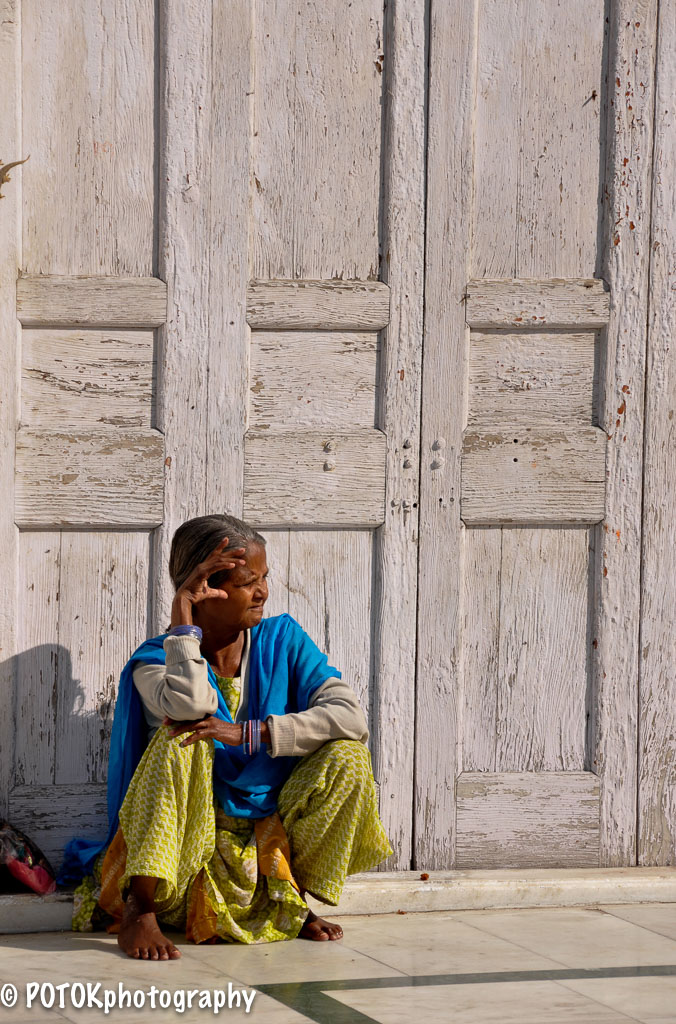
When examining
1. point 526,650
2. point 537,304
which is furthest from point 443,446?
point 526,650

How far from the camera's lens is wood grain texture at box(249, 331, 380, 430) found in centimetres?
379

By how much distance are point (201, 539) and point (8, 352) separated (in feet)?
2.44

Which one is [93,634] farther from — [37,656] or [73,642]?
[37,656]

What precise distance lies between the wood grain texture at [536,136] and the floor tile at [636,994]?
1932 millimetres

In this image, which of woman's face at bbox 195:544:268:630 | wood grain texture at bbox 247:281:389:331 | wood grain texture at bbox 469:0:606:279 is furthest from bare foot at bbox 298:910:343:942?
wood grain texture at bbox 469:0:606:279

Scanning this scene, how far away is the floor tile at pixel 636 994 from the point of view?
2.88 meters

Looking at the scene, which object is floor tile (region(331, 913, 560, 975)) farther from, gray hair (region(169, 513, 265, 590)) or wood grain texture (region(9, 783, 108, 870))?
gray hair (region(169, 513, 265, 590))

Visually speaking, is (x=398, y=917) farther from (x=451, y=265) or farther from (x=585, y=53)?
(x=585, y=53)

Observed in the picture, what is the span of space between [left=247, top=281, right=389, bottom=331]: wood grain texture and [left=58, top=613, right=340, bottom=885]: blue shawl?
0.83 metres

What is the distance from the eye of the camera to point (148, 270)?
371 centimetres

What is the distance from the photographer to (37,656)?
3.66m

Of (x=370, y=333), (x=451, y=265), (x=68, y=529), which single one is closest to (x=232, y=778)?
(x=68, y=529)

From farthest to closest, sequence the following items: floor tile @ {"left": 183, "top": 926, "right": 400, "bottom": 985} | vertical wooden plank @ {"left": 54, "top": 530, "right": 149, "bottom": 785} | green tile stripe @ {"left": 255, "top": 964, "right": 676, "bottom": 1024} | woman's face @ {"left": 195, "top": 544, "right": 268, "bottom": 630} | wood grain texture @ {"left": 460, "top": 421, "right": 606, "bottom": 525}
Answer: wood grain texture @ {"left": 460, "top": 421, "right": 606, "bottom": 525}, vertical wooden plank @ {"left": 54, "top": 530, "right": 149, "bottom": 785}, woman's face @ {"left": 195, "top": 544, "right": 268, "bottom": 630}, floor tile @ {"left": 183, "top": 926, "right": 400, "bottom": 985}, green tile stripe @ {"left": 255, "top": 964, "right": 676, "bottom": 1024}

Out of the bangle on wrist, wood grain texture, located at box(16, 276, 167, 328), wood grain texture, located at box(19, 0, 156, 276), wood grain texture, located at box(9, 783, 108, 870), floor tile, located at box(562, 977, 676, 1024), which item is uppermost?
wood grain texture, located at box(19, 0, 156, 276)
